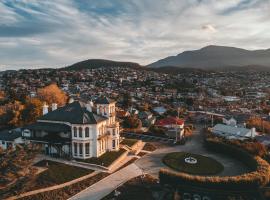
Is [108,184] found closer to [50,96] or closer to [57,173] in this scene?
[57,173]

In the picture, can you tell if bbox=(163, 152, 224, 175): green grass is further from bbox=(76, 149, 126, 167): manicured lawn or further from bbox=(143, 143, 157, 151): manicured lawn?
bbox=(76, 149, 126, 167): manicured lawn

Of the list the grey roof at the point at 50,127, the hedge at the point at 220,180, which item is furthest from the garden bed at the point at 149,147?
the hedge at the point at 220,180

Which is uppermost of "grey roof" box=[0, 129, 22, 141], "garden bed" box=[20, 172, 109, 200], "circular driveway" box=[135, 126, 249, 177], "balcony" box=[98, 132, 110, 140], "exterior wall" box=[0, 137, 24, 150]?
"balcony" box=[98, 132, 110, 140]

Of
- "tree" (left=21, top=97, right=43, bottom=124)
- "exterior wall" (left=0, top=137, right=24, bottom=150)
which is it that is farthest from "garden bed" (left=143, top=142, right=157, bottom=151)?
"tree" (left=21, top=97, right=43, bottom=124)

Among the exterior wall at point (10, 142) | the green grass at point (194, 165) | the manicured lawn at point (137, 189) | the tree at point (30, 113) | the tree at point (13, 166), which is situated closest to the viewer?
the tree at point (13, 166)

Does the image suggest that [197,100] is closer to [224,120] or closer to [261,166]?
[224,120]

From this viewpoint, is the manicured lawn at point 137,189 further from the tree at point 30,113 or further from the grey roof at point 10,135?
the tree at point 30,113
